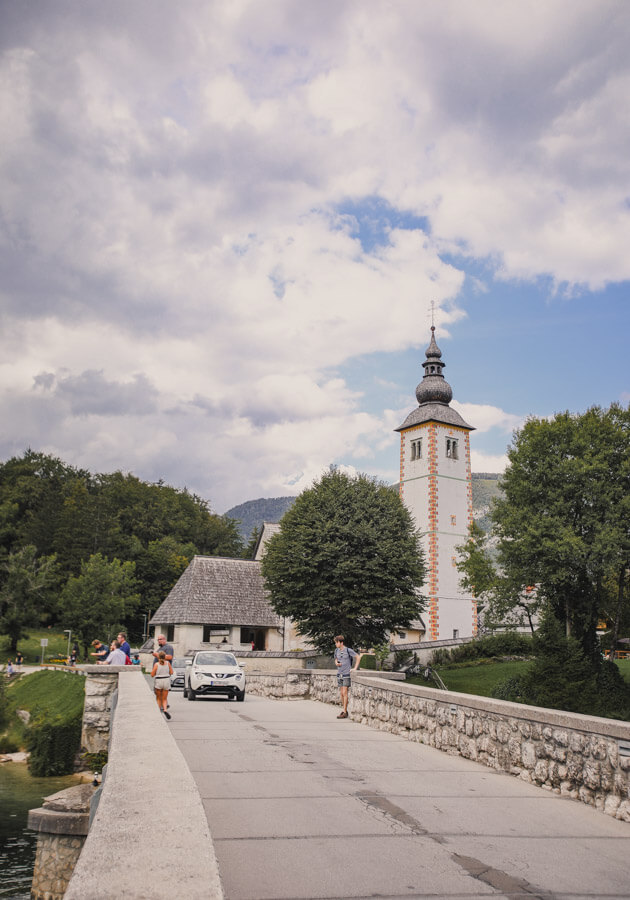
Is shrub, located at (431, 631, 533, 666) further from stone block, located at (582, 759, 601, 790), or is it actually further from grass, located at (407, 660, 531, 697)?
stone block, located at (582, 759, 601, 790)

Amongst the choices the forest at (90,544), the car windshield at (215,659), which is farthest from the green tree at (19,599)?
the car windshield at (215,659)

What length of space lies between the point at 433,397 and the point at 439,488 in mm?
8482

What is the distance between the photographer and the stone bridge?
3732 millimetres

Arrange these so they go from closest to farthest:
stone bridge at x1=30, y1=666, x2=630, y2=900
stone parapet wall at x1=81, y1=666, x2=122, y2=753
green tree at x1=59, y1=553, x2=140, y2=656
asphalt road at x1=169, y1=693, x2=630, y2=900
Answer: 1. stone bridge at x1=30, y1=666, x2=630, y2=900
2. asphalt road at x1=169, y1=693, x2=630, y2=900
3. stone parapet wall at x1=81, y1=666, x2=122, y2=753
4. green tree at x1=59, y1=553, x2=140, y2=656

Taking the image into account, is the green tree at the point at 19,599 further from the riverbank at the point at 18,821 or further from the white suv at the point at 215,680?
the white suv at the point at 215,680

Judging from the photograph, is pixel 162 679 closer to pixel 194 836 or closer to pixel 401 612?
pixel 194 836

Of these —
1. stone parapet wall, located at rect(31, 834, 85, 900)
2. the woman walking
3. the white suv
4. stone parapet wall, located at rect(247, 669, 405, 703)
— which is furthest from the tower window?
Result: stone parapet wall, located at rect(31, 834, 85, 900)

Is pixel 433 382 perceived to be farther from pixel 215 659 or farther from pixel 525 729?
pixel 525 729

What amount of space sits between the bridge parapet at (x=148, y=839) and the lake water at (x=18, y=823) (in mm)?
12047

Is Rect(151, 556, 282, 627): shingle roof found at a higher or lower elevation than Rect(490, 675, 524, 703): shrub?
higher

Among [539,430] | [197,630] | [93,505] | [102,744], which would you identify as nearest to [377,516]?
[539,430]

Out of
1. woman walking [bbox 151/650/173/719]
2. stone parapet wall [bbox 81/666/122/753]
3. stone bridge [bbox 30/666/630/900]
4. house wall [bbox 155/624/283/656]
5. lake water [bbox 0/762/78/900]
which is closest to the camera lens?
stone bridge [bbox 30/666/630/900]

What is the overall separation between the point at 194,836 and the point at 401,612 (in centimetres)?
3382

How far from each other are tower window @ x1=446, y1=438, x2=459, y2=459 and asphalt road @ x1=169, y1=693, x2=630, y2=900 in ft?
168
